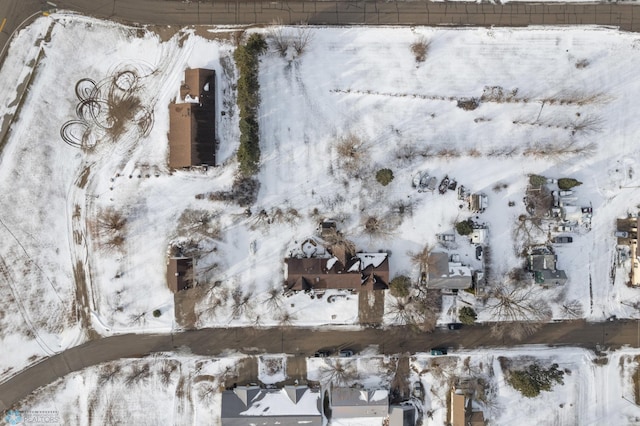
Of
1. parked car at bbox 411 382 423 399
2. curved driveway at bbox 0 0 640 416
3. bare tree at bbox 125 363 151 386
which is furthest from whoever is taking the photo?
parked car at bbox 411 382 423 399

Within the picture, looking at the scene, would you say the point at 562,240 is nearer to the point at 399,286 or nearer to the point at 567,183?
the point at 567,183

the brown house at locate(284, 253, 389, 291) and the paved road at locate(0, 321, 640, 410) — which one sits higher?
the brown house at locate(284, 253, 389, 291)

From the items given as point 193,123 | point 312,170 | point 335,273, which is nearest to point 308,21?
point 312,170

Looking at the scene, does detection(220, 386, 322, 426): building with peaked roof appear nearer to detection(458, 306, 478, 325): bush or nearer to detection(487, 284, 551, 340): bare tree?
detection(458, 306, 478, 325): bush

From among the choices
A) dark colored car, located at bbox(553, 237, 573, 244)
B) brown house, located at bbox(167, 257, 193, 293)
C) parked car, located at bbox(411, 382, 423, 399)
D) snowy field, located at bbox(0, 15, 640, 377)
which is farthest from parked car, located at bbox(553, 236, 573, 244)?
brown house, located at bbox(167, 257, 193, 293)

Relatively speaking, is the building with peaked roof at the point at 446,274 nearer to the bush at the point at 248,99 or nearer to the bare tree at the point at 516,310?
the bare tree at the point at 516,310

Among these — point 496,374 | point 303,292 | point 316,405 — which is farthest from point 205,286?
point 496,374

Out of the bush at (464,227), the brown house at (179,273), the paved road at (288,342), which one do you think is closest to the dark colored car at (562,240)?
the paved road at (288,342)
